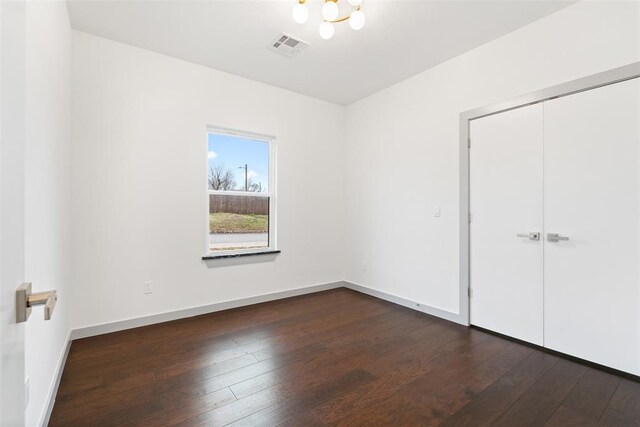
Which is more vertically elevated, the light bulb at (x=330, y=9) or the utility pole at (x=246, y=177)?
the light bulb at (x=330, y=9)

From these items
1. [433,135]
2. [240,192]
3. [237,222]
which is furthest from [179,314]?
[433,135]

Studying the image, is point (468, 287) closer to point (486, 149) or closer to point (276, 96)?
point (486, 149)

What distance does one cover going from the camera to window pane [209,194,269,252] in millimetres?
3561

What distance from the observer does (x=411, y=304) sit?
11.6 ft

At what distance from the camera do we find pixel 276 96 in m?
3.93

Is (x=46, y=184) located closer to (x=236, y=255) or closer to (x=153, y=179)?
(x=153, y=179)

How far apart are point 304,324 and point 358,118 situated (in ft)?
9.82

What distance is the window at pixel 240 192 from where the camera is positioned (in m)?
3.56

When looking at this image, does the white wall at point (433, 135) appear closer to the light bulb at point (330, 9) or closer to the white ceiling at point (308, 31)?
the white ceiling at point (308, 31)

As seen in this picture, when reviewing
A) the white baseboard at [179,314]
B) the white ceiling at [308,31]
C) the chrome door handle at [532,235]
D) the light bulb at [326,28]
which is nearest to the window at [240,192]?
the white baseboard at [179,314]

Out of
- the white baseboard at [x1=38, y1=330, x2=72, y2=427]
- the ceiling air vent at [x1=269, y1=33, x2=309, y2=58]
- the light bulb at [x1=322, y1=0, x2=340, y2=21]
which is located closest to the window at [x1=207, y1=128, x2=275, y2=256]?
the ceiling air vent at [x1=269, y1=33, x2=309, y2=58]

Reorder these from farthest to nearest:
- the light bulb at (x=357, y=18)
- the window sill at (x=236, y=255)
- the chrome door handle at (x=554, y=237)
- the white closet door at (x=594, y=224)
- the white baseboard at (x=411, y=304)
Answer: the window sill at (x=236, y=255)
the white baseboard at (x=411, y=304)
the chrome door handle at (x=554, y=237)
the light bulb at (x=357, y=18)
the white closet door at (x=594, y=224)

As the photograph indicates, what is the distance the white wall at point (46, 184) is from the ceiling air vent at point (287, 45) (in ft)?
5.38

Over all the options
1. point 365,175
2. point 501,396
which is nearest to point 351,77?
point 365,175
